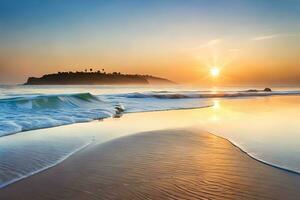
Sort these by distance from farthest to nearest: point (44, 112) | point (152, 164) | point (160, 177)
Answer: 1. point (44, 112)
2. point (152, 164)
3. point (160, 177)

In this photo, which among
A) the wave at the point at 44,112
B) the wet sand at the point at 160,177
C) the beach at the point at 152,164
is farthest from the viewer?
the wave at the point at 44,112

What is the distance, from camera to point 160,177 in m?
5.36

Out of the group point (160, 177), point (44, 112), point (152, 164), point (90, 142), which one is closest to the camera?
point (160, 177)

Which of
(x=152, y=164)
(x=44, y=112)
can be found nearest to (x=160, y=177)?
(x=152, y=164)

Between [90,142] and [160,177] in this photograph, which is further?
[90,142]

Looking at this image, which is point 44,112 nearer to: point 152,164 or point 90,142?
point 90,142

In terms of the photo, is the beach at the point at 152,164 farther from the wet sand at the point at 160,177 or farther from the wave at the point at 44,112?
the wave at the point at 44,112

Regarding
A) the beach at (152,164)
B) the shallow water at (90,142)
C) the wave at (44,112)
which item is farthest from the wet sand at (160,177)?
the wave at (44,112)

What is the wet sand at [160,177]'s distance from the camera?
462 cm

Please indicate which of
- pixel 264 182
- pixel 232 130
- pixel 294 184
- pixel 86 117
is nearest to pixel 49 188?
pixel 264 182

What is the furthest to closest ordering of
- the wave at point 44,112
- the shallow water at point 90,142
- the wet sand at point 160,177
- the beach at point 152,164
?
the wave at point 44,112, the shallow water at point 90,142, the beach at point 152,164, the wet sand at point 160,177

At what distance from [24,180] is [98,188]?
1.33m

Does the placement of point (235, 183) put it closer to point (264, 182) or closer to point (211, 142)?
point (264, 182)

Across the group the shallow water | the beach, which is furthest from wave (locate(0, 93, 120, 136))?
the beach
